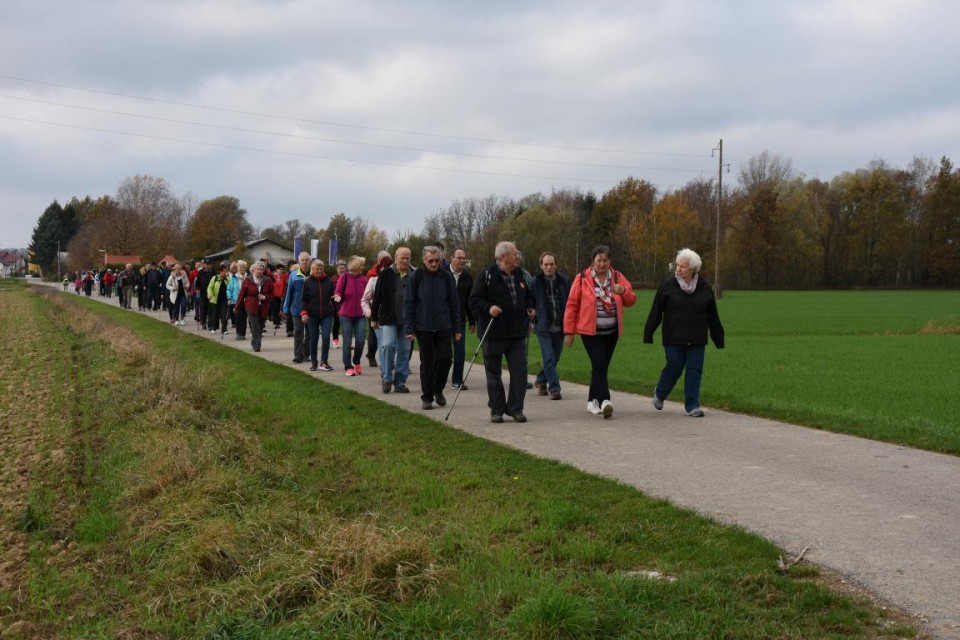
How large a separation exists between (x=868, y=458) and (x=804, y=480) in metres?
1.24

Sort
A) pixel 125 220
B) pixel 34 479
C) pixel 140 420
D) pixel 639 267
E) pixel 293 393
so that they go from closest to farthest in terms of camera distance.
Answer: pixel 34 479, pixel 140 420, pixel 293 393, pixel 639 267, pixel 125 220

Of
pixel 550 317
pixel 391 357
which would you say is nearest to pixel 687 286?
pixel 550 317

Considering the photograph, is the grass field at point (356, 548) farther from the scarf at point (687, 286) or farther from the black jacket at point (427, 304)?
the scarf at point (687, 286)

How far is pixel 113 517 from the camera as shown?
647 cm

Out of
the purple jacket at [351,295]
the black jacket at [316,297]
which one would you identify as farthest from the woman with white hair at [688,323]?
the black jacket at [316,297]

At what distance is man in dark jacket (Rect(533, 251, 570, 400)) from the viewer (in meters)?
12.5

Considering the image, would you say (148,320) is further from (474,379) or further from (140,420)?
(140,420)

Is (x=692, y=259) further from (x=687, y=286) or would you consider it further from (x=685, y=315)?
(x=685, y=315)

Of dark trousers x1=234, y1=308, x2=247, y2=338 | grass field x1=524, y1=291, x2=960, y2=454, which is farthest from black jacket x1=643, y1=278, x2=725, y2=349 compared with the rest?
dark trousers x1=234, y1=308, x2=247, y2=338

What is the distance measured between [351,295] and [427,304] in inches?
154

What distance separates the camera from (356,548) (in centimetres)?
482

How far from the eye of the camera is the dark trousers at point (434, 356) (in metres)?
11.5

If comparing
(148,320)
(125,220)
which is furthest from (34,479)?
(125,220)

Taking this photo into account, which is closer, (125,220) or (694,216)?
(694,216)
